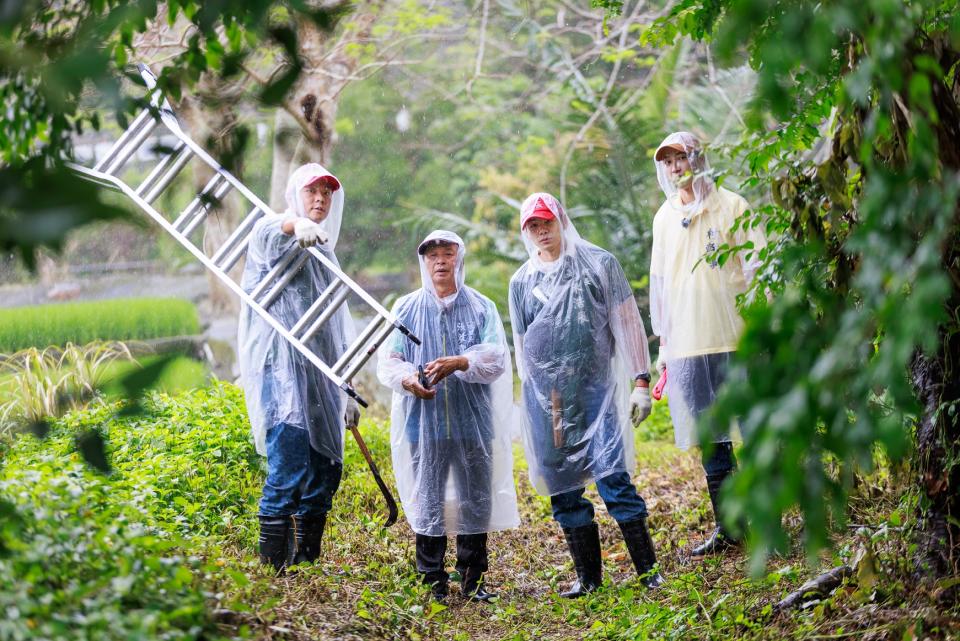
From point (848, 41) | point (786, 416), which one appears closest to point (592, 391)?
point (848, 41)

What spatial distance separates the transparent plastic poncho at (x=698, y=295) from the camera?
396 centimetres

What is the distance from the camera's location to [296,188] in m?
3.90

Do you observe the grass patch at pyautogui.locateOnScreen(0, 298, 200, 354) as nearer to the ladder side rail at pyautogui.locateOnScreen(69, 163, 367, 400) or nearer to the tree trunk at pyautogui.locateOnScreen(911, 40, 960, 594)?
the ladder side rail at pyautogui.locateOnScreen(69, 163, 367, 400)

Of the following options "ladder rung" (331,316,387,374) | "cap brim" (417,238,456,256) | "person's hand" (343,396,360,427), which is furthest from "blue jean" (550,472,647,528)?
"cap brim" (417,238,456,256)

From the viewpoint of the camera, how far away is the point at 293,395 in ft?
12.2

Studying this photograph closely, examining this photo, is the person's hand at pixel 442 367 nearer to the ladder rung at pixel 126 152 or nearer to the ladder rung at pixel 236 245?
the ladder rung at pixel 236 245

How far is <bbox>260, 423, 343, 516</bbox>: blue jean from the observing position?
3691mm

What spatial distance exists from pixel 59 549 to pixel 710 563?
2.40 m

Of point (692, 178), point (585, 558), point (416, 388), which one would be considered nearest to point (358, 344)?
point (416, 388)

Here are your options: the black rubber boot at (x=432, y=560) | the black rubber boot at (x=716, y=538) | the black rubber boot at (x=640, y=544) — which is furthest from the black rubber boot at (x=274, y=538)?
the black rubber boot at (x=716, y=538)

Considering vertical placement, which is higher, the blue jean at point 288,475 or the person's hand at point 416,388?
the person's hand at point 416,388

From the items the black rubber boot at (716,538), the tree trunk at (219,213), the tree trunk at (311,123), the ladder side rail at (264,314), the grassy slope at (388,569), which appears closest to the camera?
the grassy slope at (388,569)

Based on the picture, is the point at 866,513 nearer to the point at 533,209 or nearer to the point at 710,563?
the point at 710,563

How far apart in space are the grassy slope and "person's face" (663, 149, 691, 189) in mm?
1378
